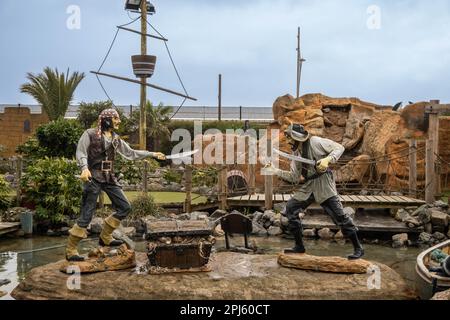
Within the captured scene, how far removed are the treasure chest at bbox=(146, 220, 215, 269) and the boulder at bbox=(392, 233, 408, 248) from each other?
5.77 meters

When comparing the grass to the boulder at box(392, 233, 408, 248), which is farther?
the grass

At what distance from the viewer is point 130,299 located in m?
6.33

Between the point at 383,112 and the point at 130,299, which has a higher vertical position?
the point at 383,112

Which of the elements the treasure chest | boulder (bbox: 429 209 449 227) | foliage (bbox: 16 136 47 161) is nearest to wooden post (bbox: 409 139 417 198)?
boulder (bbox: 429 209 449 227)

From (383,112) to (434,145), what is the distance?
4.08 metres

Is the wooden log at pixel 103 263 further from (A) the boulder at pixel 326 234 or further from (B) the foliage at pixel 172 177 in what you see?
(B) the foliage at pixel 172 177

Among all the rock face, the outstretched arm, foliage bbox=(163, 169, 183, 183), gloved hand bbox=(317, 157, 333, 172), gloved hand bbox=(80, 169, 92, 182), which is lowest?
the rock face

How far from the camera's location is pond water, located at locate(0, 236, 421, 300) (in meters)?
9.43

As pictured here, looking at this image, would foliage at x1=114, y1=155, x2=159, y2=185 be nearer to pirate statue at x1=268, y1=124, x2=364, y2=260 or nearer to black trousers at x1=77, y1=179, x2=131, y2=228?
black trousers at x1=77, y1=179, x2=131, y2=228

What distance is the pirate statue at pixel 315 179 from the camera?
22.3 ft

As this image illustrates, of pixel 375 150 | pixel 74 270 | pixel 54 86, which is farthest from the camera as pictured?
pixel 54 86

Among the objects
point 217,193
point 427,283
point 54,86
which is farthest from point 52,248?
point 54,86

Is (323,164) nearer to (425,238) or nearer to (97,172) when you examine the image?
(97,172)
